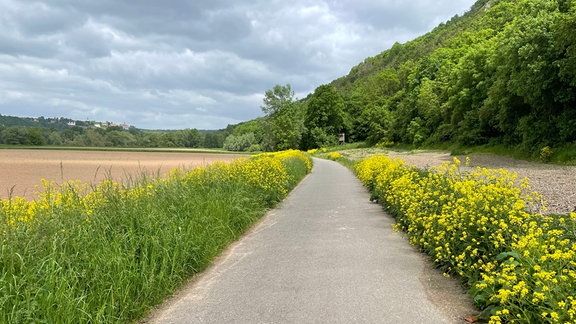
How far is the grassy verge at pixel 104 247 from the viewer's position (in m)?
3.51

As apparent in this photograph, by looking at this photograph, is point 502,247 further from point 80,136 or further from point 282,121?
point 80,136

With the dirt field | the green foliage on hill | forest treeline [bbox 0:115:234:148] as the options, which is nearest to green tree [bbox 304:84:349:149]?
the green foliage on hill

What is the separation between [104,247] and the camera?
452cm

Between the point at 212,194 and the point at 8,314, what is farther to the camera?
the point at 212,194

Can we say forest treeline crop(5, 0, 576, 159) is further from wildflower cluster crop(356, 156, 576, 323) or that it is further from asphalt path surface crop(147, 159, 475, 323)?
asphalt path surface crop(147, 159, 475, 323)

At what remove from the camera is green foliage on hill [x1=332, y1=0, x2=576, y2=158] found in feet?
67.9

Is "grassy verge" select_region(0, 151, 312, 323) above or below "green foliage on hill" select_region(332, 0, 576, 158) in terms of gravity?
below

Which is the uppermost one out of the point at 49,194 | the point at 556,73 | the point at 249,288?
the point at 556,73

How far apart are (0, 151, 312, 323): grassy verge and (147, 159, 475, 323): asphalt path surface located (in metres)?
0.35

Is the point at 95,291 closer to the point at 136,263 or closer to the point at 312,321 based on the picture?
the point at 136,263

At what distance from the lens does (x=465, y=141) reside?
3666 cm

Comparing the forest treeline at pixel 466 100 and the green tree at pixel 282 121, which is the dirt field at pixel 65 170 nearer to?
the forest treeline at pixel 466 100

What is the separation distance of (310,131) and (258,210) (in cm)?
7691

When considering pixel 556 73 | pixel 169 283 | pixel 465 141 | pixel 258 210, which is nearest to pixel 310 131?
pixel 465 141
